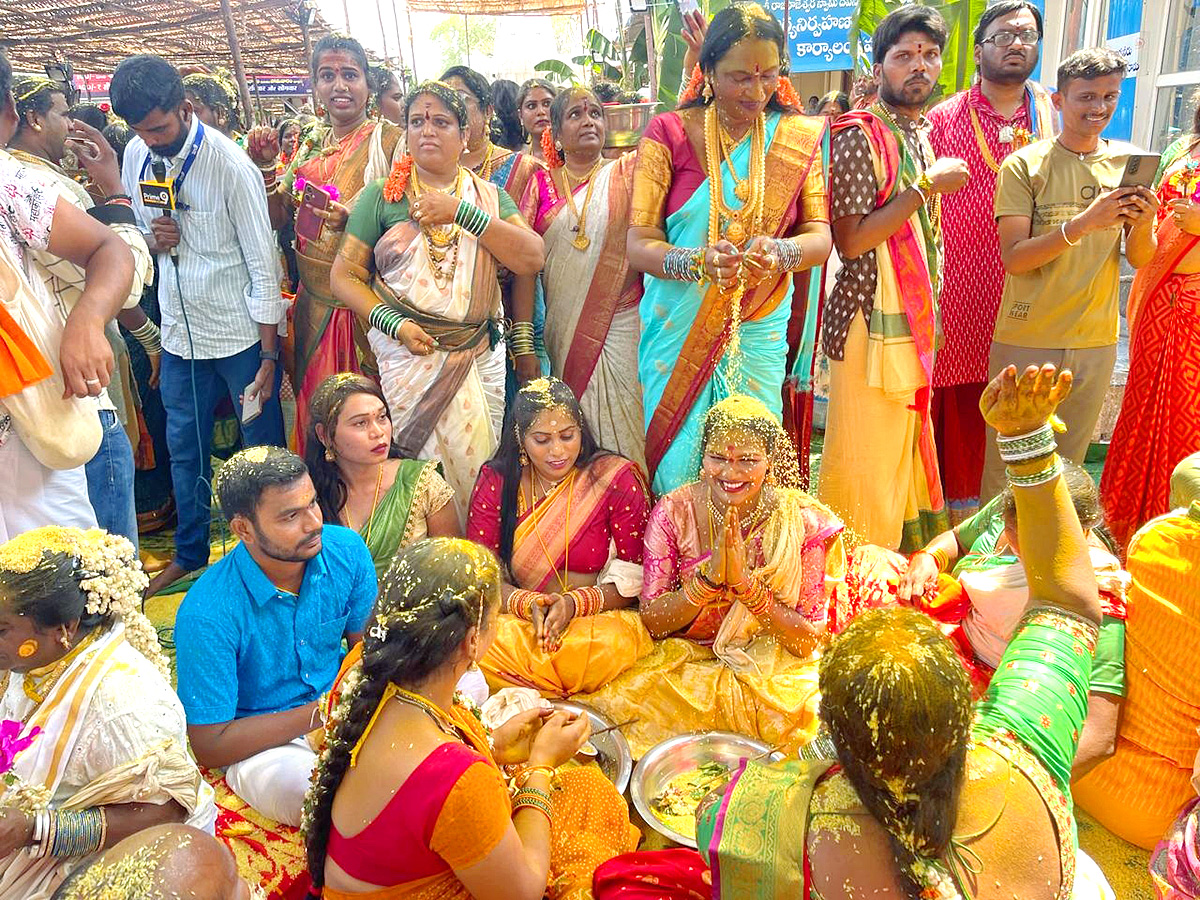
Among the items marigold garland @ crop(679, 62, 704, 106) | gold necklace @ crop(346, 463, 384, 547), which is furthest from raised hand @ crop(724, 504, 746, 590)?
marigold garland @ crop(679, 62, 704, 106)

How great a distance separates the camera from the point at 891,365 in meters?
3.63

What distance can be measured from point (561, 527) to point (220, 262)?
2112mm

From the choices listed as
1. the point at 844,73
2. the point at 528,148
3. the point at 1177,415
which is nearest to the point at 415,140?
the point at 528,148

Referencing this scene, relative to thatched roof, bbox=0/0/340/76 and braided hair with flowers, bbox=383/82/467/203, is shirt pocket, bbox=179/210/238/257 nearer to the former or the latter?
braided hair with flowers, bbox=383/82/467/203

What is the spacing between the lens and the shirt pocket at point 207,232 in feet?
13.0

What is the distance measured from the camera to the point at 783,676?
2.93 m

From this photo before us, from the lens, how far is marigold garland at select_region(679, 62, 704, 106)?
10.7 feet

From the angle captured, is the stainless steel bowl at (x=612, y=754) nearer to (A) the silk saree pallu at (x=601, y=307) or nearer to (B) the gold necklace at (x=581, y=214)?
(A) the silk saree pallu at (x=601, y=307)

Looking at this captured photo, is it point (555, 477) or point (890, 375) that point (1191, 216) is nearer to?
point (890, 375)

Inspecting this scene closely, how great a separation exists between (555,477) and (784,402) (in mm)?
Answer: 1350

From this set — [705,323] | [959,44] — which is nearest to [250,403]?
[705,323]

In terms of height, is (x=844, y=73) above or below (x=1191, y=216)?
above

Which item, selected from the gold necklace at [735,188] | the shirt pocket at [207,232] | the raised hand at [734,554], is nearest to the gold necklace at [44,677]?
the raised hand at [734,554]

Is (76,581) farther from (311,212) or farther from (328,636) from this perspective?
(311,212)
